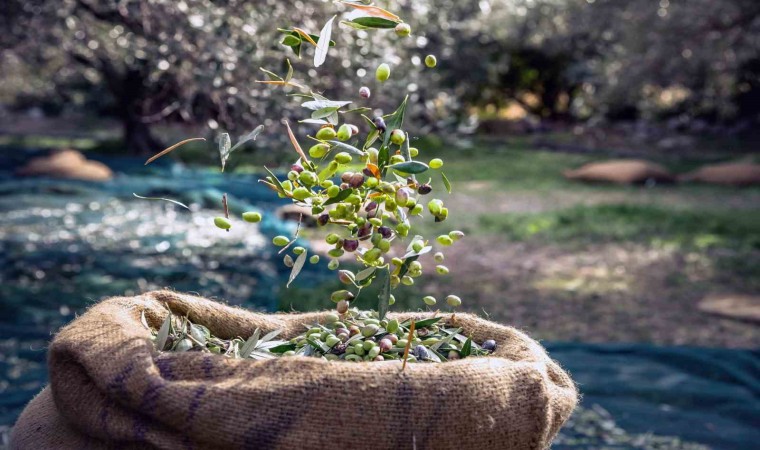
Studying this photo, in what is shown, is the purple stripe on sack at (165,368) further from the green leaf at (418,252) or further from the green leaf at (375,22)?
the green leaf at (375,22)

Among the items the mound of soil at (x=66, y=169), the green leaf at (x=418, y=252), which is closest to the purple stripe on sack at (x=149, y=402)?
the green leaf at (x=418, y=252)

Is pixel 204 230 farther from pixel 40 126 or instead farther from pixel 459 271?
pixel 40 126

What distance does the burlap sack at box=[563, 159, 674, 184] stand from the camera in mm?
13711

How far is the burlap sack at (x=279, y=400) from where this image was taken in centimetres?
165

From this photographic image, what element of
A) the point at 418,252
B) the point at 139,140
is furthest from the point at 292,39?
the point at 139,140

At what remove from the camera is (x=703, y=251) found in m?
8.31

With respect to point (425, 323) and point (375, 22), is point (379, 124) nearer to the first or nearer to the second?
point (375, 22)

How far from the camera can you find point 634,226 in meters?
9.57

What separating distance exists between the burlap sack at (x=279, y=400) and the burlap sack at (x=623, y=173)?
41.0 feet

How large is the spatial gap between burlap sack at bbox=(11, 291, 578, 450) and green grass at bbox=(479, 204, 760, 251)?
24.2ft

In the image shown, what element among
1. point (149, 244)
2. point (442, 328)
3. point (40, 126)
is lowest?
point (40, 126)

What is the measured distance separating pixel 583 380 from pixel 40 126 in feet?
63.8

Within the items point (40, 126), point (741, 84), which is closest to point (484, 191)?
point (741, 84)

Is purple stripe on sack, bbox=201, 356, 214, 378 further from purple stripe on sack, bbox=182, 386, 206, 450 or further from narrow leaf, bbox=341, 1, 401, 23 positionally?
narrow leaf, bbox=341, 1, 401, 23
